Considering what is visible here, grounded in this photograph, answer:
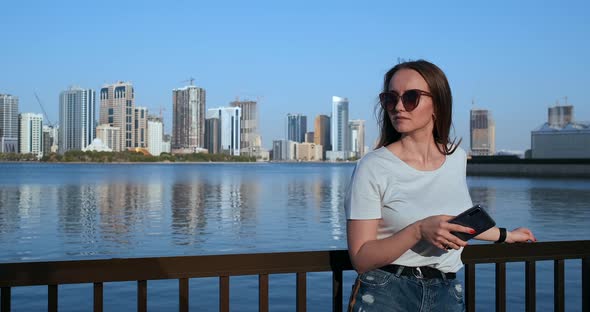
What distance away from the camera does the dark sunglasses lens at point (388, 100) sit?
2.34 metres

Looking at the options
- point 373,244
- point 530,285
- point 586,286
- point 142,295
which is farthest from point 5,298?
point 586,286

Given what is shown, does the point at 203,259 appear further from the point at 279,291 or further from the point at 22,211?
the point at 22,211

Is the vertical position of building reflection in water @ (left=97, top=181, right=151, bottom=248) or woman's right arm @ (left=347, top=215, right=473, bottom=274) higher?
woman's right arm @ (left=347, top=215, right=473, bottom=274)

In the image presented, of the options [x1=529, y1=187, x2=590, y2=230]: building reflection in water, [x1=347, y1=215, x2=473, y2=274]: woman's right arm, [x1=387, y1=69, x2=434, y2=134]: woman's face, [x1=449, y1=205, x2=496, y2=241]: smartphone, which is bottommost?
[x1=529, y1=187, x2=590, y2=230]: building reflection in water

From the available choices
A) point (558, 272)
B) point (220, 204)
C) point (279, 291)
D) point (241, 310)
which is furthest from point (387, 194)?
point (220, 204)

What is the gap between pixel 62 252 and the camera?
16156mm

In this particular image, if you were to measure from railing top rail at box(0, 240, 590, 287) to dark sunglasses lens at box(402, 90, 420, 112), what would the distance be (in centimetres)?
85

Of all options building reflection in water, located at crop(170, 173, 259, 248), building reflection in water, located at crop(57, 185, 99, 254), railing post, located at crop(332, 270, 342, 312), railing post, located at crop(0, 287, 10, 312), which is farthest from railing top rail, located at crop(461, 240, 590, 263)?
building reflection in water, located at crop(170, 173, 259, 248)

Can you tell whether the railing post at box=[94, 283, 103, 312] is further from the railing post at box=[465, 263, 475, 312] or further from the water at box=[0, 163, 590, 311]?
the water at box=[0, 163, 590, 311]

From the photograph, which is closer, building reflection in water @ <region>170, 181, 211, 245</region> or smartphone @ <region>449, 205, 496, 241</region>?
smartphone @ <region>449, 205, 496, 241</region>

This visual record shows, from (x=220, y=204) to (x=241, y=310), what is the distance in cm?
2323

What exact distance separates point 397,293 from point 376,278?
87 millimetres

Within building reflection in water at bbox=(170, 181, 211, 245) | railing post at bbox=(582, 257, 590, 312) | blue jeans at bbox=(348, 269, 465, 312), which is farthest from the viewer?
building reflection in water at bbox=(170, 181, 211, 245)

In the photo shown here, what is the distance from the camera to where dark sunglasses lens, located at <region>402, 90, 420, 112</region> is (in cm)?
229
